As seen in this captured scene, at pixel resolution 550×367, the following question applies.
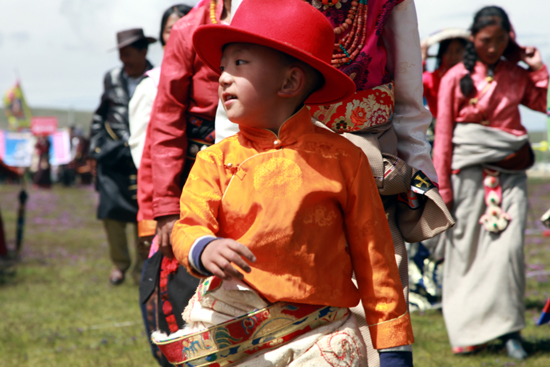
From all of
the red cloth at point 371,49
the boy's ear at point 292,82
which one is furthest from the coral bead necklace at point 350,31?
the boy's ear at point 292,82

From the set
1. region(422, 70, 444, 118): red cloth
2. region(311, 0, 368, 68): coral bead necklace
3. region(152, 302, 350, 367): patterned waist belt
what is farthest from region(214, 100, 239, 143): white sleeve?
region(422, 70, 444, 118): red cloth

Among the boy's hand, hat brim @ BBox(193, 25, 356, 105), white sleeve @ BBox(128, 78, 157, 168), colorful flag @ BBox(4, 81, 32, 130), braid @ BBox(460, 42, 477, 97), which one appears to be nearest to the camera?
the boy's hand

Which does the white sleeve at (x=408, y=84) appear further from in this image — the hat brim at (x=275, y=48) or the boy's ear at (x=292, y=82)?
the boy's ear at (x=292, y=82)

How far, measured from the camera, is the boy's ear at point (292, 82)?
186 centimetres

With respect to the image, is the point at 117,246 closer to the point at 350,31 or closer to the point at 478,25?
the point at 478,25

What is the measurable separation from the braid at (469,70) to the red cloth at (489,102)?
34 millimetres

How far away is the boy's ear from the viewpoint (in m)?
1.86

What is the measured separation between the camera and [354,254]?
1891 mm

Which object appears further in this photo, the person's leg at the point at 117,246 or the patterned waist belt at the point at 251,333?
the person's leg at the point at 117,246

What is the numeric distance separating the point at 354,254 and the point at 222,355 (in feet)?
1.52

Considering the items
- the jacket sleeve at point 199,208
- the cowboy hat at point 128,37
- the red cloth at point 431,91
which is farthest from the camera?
the cowboy hat at point 128,37

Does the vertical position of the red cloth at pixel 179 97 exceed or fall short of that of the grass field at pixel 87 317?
it exceeds it

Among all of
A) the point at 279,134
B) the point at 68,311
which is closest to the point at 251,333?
the point at 279,134

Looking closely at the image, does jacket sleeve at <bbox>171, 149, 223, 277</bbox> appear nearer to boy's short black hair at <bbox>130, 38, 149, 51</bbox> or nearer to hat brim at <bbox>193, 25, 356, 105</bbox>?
hat brim at <bbox>193, 25, 356, 105</bbox>
